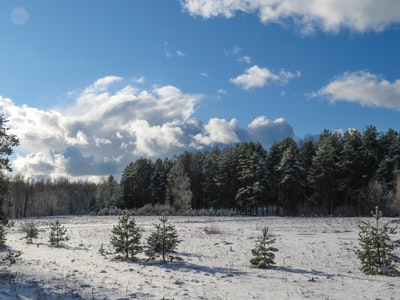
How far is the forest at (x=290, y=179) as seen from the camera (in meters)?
63.7

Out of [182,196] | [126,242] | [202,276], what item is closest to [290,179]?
[182,196]

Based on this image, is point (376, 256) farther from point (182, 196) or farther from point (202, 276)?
point (182, 196)

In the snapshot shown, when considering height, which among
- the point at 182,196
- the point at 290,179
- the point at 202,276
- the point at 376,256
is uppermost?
the point at 290,179

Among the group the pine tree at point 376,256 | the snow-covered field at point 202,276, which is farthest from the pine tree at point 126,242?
the pine tree at point 376,256

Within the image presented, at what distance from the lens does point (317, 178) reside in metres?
68.6

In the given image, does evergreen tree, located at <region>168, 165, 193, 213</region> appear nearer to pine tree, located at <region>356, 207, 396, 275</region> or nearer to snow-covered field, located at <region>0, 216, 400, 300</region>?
snow-covered field, located at <region>0, 216, 400, 300</region>

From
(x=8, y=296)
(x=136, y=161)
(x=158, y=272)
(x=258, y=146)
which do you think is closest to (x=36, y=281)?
(x=8, y=296)

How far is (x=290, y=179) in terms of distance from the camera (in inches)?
2758

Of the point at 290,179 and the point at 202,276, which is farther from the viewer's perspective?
the point at 290,179

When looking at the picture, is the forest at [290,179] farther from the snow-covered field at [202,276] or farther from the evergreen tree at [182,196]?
the snow-covered field at [202,276]

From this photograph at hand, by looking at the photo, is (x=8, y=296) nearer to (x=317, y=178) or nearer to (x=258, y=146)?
(x=317, y=178)

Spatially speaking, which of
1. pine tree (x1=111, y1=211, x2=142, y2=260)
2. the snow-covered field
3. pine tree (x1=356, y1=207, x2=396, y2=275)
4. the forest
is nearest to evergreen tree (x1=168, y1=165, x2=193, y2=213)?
the forest

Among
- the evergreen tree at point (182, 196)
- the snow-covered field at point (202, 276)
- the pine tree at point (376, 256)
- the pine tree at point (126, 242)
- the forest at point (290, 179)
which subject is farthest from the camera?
the evergreen tree at point (182, 196)

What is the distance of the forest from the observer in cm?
6366
